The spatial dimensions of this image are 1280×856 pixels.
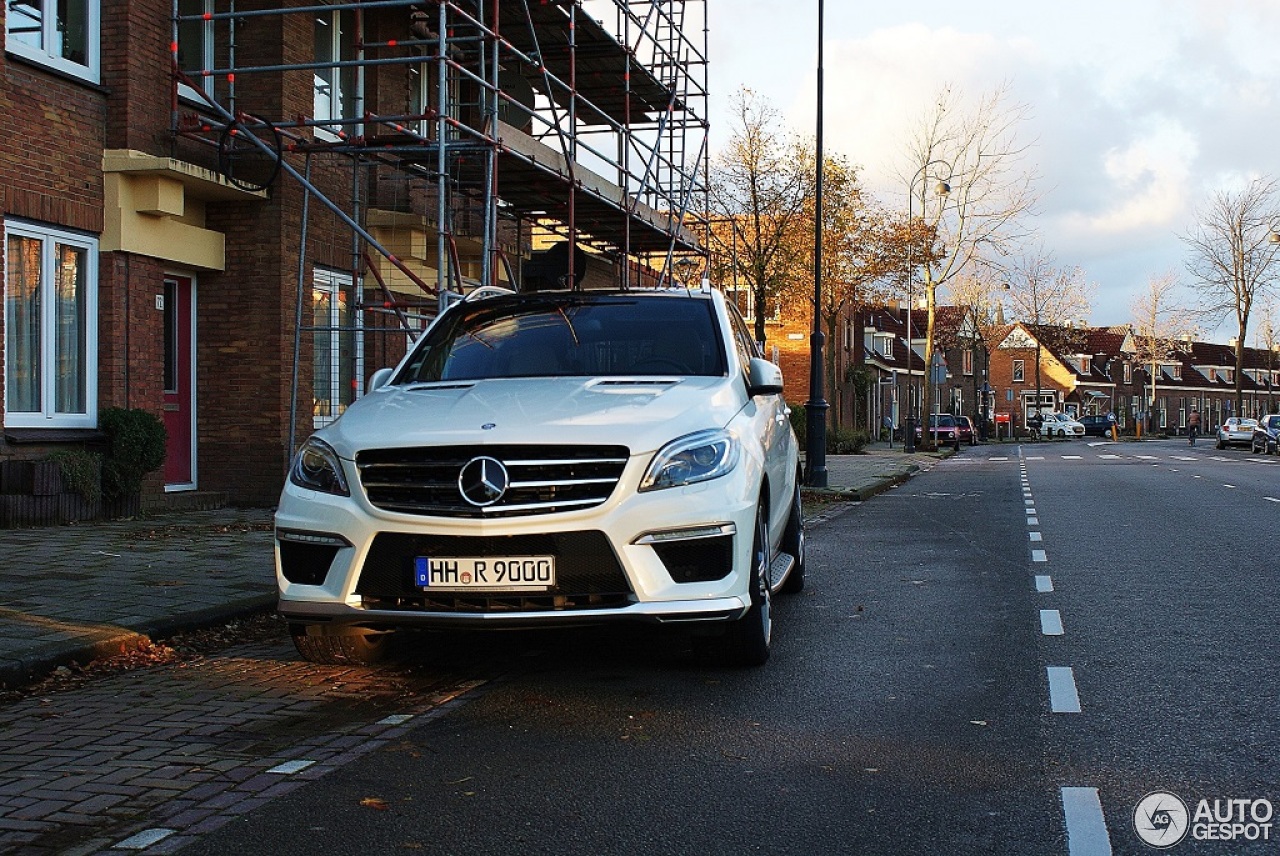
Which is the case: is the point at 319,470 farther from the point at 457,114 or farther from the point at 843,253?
the point at 843,253

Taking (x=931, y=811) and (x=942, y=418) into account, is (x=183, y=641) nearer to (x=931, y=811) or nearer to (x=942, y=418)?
(x=931, y=811)

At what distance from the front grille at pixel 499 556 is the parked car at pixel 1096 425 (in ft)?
307

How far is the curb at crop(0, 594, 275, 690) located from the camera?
5906 millimetres

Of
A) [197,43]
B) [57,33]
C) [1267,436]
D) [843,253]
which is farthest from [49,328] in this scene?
[1267,436]

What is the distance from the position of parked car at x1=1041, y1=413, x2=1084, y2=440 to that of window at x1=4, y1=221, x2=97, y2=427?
270 ft

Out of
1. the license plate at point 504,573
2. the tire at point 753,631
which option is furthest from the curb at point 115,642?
the tire at point 753,631

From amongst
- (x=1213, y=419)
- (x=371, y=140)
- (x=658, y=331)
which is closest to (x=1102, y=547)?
(x=658, y=331)

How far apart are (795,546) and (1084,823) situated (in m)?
4.90

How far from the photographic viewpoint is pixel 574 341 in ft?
23.3

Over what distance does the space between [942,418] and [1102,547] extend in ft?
161

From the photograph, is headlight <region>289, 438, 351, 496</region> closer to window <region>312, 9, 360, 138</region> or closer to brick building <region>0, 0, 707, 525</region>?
brick building <region>0, 0, 707, 525</region>

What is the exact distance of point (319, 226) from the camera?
1514cm

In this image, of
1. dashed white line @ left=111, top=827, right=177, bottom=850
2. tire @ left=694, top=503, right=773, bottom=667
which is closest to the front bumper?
tire @ left=694, top=503, right=773, bottom=667

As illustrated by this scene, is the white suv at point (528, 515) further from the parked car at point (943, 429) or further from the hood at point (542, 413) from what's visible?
the parked car at point (943, 429)
